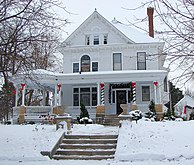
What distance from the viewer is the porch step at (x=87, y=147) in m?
11.3

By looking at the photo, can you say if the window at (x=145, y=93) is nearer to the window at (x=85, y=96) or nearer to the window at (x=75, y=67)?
the window at (x=85, y=96)

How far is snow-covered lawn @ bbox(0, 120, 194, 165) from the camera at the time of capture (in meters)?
10.4

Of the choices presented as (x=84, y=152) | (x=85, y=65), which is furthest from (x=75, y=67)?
(x=84, y=152)

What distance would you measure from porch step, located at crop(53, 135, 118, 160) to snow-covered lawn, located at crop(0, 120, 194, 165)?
43 cm

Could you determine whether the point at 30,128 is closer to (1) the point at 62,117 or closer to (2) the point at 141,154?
(1) the point at 62,117

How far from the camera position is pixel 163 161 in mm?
10148

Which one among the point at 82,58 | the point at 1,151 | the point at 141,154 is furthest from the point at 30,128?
the point at 82,58

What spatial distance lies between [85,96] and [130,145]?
14.7 metres

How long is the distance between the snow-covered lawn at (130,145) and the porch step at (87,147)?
43 cm

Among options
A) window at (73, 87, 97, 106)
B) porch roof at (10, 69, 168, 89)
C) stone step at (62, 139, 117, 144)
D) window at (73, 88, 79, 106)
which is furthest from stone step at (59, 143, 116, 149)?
window at (73, 88, 79, 106)

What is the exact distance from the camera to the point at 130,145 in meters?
11.4

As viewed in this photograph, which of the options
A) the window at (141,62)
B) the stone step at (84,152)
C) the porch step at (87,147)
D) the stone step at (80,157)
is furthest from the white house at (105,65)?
the stone step at (80,157)

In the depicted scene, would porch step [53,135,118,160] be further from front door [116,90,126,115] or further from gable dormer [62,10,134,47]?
gable dormer [62,10,134,47]

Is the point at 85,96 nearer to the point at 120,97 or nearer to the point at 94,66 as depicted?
the point at 94,66
